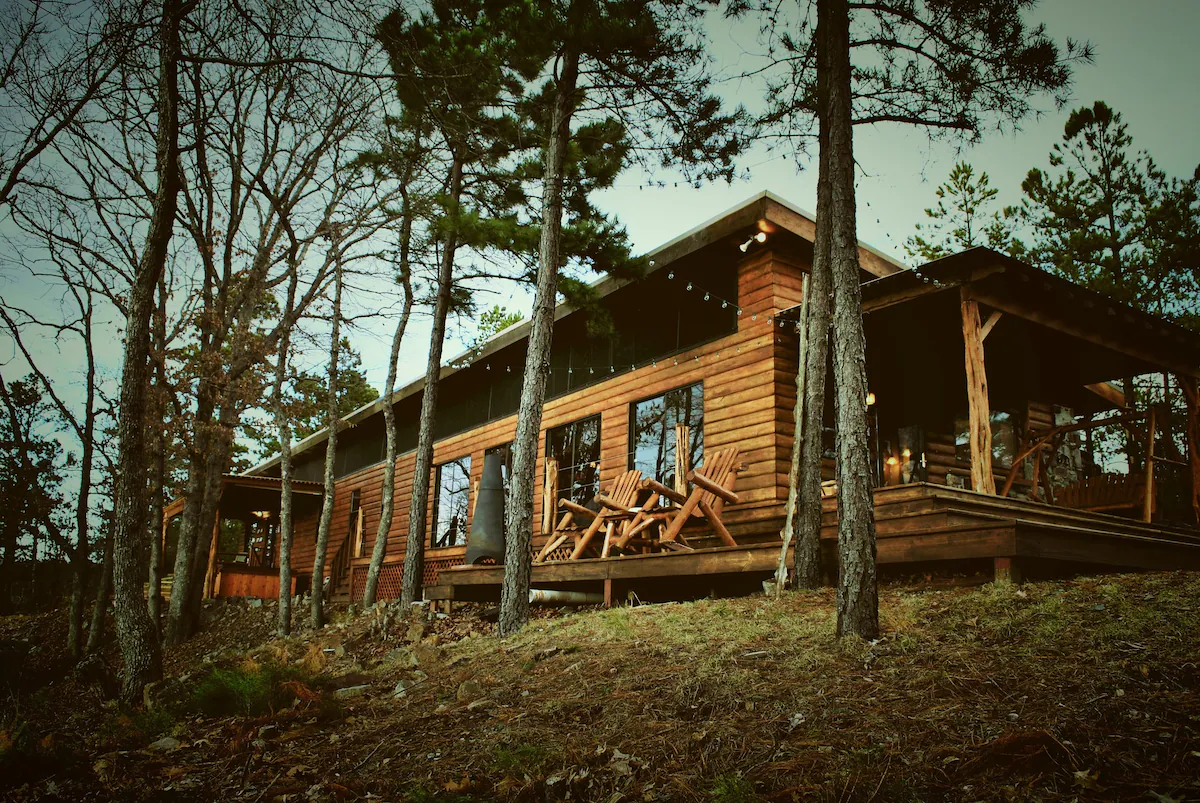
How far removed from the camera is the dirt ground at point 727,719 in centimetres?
246

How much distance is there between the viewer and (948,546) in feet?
18.3

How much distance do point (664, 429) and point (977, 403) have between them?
15.3ft

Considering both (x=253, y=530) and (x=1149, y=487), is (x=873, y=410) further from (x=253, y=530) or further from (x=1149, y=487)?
(x=253, y=530)

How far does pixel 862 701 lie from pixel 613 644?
212 cm

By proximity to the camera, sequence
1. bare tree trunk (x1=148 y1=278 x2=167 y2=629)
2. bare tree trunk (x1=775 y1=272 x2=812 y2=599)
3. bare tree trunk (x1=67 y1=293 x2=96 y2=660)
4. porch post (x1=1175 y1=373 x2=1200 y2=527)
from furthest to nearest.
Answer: bare tree trunk (x1=67 y1=293 x2=96 y2=660), bare tree trunk (x1=148 y1=278 x2=167 y2=629), porch post (x1=1175 y1=373 x2=1200 y2=527), bare tree trunk (x1=775 y1=272 x2=812 y2=599)

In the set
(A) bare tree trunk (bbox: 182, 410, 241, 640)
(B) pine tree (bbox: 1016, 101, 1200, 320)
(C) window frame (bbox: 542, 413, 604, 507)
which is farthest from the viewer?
(B) pine tree (bbox: 1016, 101, 1200, 320)

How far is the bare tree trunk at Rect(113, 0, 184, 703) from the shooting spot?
5691 mm

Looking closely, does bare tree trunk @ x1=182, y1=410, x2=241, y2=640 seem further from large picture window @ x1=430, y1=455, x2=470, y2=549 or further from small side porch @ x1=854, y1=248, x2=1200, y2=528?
small side porch @ x1=854, y1=248, x2=1200, y2=528

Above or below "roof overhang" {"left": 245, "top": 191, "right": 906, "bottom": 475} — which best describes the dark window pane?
below

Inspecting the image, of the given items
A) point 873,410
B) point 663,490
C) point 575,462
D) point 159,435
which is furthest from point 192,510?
point 873,410

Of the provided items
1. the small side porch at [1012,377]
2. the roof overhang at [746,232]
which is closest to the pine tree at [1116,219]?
the small side porch at [1012,377]

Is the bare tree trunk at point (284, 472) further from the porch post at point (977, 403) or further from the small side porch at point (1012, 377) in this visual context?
the porch post at point (977, 403)

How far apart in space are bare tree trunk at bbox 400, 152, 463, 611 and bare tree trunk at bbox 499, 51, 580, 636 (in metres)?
2.72

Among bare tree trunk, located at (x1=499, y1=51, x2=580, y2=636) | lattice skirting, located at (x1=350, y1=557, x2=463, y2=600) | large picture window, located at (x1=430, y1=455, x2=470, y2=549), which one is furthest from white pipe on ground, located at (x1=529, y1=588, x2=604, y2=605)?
large picture window, located at (x1=430, y1=455, x2=470, y2=549)
